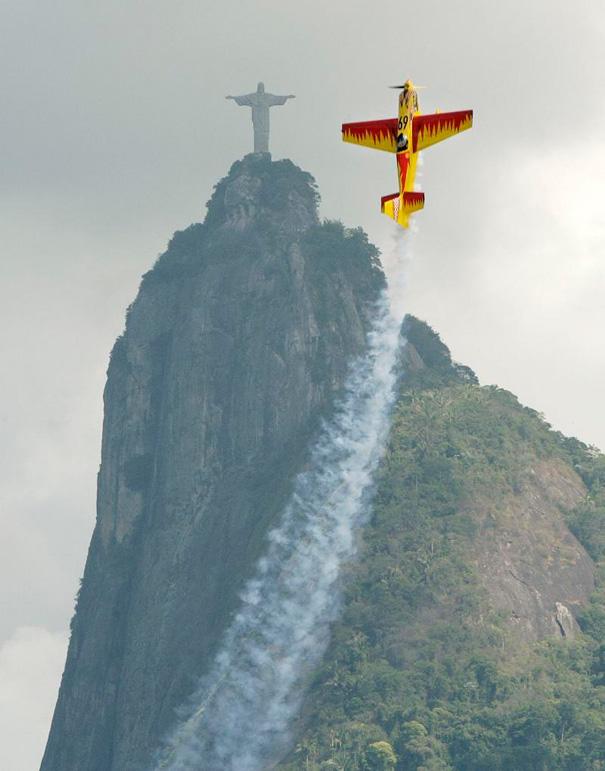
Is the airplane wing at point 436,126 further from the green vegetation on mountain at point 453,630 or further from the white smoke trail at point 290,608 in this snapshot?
the white smoke trail at point 290,608

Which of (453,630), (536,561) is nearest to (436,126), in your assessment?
(453,630)

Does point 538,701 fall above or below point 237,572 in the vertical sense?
below

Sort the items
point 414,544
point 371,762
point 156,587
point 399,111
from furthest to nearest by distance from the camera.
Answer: point 156,587, point 414,544, point 371,762, point 399,111

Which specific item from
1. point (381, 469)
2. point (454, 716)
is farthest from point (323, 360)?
point (454, 716)

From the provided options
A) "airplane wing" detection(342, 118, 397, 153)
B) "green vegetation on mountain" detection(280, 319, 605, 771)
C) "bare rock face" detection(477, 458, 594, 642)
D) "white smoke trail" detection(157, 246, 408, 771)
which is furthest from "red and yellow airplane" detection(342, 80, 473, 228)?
"bare rock face" detection(477, 458, 594, 642)

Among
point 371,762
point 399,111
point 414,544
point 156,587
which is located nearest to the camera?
point 399,111

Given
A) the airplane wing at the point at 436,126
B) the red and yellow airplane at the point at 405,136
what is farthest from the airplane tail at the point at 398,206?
the airplane wing at the point at 436,126

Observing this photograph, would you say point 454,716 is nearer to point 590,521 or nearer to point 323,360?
point 590,521
